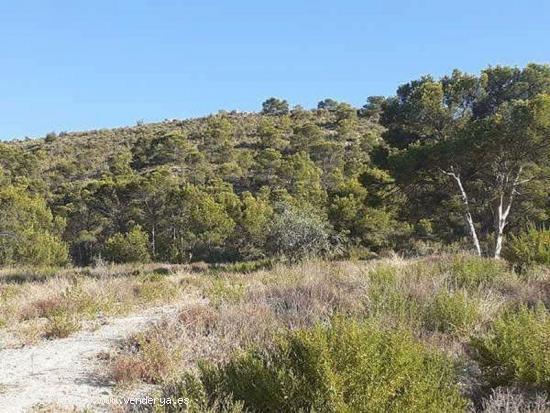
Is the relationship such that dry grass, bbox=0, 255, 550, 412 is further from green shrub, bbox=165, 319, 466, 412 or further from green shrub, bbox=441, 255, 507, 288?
green shrub, bbox=165, 319, 466, 412

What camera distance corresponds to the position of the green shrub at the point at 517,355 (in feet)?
14.4

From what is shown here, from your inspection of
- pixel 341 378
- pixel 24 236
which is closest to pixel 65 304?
pixel 341 378

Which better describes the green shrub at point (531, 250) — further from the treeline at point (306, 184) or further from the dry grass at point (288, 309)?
the treeline at point (306, 184)

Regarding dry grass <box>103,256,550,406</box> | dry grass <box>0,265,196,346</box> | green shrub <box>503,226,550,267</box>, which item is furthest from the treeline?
dry grass <box>0,265,196,346</box>

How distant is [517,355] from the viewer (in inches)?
179

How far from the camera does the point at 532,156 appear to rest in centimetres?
2125

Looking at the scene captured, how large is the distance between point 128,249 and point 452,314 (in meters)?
31.0

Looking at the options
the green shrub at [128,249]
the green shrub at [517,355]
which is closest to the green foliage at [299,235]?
the green shrub at [128,249]

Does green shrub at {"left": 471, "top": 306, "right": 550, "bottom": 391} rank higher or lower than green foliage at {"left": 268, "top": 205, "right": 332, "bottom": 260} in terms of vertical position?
higher

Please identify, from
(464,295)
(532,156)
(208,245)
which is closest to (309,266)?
(464,295)

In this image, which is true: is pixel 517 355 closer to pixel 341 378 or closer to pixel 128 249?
pixel 341 378

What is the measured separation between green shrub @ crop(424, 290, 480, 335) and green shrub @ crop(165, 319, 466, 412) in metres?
2.53

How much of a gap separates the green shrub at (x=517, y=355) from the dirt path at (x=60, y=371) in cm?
310

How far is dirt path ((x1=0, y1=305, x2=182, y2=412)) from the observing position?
16.2 ft
